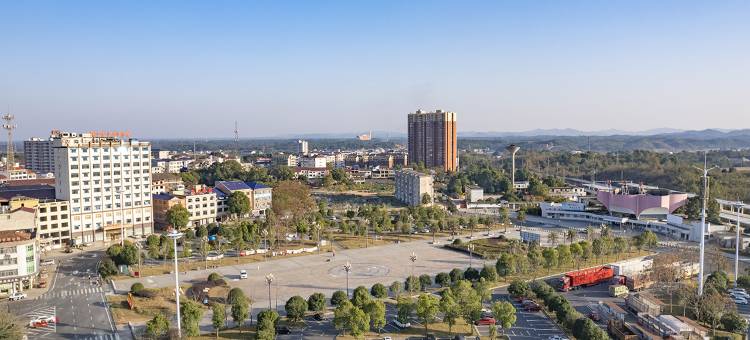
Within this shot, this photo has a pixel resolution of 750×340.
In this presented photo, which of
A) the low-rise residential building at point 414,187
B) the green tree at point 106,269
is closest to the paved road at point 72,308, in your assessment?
the green tree at point 106,269

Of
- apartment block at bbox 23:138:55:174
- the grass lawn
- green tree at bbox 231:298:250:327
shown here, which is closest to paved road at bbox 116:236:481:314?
the grass lawn

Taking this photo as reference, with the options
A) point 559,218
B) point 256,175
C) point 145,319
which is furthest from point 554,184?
point 145,319

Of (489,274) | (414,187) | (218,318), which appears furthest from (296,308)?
(414,187)

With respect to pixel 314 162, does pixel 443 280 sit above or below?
below

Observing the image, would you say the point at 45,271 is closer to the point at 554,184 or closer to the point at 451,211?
the point at 451,211

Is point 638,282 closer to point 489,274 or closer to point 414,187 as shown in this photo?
point 489,274

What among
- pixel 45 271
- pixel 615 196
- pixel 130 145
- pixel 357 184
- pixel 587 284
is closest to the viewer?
pixel 587 284
